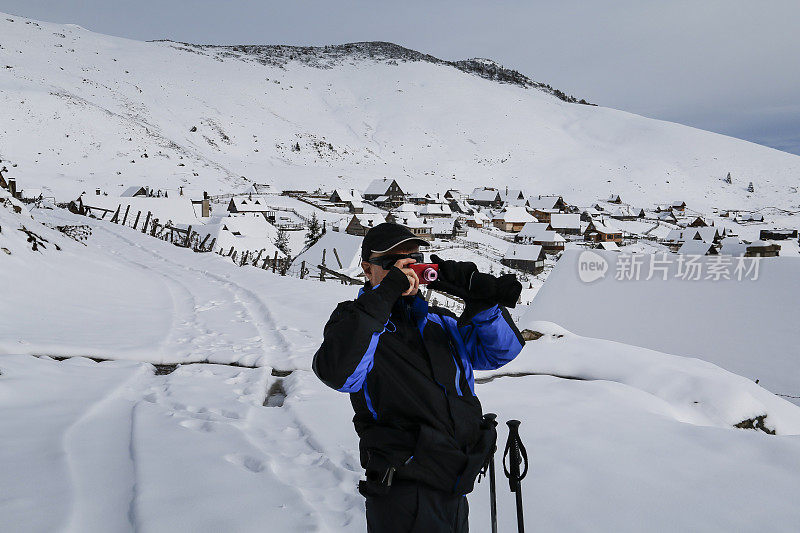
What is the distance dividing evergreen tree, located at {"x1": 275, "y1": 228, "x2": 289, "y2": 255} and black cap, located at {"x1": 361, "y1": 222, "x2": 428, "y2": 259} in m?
38.2

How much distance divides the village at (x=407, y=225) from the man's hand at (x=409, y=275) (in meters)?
16.6

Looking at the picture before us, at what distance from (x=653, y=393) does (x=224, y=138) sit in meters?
94.8

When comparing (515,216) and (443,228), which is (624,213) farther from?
(443,228)

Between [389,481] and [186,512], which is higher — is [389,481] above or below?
above

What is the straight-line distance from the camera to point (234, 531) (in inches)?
109

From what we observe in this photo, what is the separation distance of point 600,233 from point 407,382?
68.6m

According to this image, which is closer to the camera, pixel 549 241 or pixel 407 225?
pixel 407 225

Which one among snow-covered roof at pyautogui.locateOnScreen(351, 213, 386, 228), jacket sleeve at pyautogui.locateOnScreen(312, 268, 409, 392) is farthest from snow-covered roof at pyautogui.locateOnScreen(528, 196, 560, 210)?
jacket sleeve at pyautogui.locateOnScreen(312, 268, 409, 392)

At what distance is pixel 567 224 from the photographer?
6781 cm

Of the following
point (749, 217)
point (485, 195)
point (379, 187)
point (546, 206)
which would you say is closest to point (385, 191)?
point (379, 187)

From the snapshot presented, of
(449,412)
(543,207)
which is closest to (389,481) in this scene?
(449,412)

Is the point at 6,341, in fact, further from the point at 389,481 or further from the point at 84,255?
the point at 84,255

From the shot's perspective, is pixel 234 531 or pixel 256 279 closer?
pixel 234 531

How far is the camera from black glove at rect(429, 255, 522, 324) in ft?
7.66
